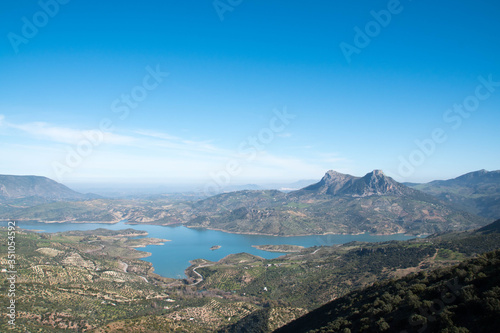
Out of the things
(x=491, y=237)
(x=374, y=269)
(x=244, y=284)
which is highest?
(x=491, y=237)

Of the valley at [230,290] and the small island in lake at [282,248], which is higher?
the valley at [230,290]

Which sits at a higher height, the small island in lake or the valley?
the valley

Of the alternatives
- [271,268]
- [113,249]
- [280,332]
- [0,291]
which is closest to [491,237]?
[271,268]

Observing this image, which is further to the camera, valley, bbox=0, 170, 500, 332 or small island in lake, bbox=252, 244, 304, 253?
small island in lake, bbox=252, 244, 304, 253

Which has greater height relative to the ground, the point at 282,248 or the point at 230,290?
the point at 230,290

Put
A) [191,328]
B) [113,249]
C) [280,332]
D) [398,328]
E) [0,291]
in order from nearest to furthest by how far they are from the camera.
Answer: [398,328]
[280,332]
[191,328]
[0,291]
[113,249]

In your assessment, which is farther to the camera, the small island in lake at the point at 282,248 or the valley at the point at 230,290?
the small island in lake at the point at 282,248

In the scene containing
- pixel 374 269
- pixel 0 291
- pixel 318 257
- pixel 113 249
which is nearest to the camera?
pixel 0 291

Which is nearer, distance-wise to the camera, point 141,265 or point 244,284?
point 244,284

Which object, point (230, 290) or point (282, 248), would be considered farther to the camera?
point (282, 248)

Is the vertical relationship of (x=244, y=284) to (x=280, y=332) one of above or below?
below

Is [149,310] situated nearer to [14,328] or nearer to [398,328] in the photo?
[14,328]
